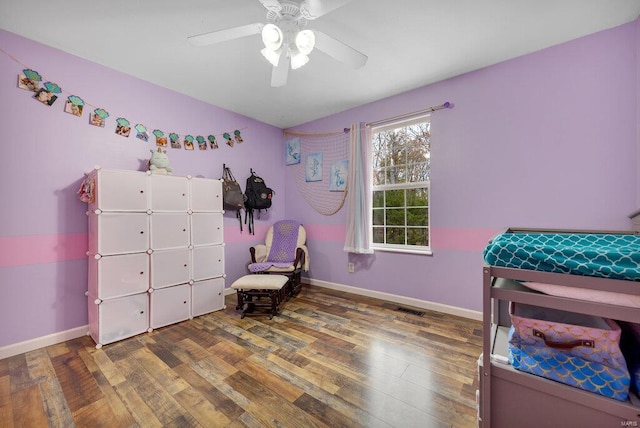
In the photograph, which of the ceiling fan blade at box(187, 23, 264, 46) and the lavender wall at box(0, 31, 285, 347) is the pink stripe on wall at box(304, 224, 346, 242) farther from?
the ceiling fan blade at box(187, 23, 264, 46)

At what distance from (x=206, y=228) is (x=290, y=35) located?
2082mm

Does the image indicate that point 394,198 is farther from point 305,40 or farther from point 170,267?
point 170,267

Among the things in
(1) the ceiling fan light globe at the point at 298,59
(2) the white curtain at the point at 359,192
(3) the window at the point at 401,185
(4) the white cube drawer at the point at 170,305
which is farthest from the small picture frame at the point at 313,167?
(4) the white cube drawer at the point at 170,305

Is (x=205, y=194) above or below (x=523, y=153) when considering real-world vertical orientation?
below

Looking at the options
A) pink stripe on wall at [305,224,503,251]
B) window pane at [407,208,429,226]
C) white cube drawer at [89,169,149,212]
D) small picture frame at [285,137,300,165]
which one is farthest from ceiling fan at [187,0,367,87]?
small picture frame at [285,137,300,165]

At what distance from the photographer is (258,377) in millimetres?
1694

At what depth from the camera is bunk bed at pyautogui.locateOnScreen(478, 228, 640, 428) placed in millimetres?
712

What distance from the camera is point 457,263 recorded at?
8.73 feet

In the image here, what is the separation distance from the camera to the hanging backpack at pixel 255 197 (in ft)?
11.8

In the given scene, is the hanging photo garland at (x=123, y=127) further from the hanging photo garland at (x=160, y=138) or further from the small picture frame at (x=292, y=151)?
the small picture frame at (x=292, y=151)

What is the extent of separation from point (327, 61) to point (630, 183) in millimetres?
2653

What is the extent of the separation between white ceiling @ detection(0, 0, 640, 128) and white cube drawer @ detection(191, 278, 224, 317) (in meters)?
2.24

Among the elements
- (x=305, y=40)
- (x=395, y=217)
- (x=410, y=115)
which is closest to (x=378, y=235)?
(x=395, y=217)

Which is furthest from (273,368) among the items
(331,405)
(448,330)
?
(448,330)
